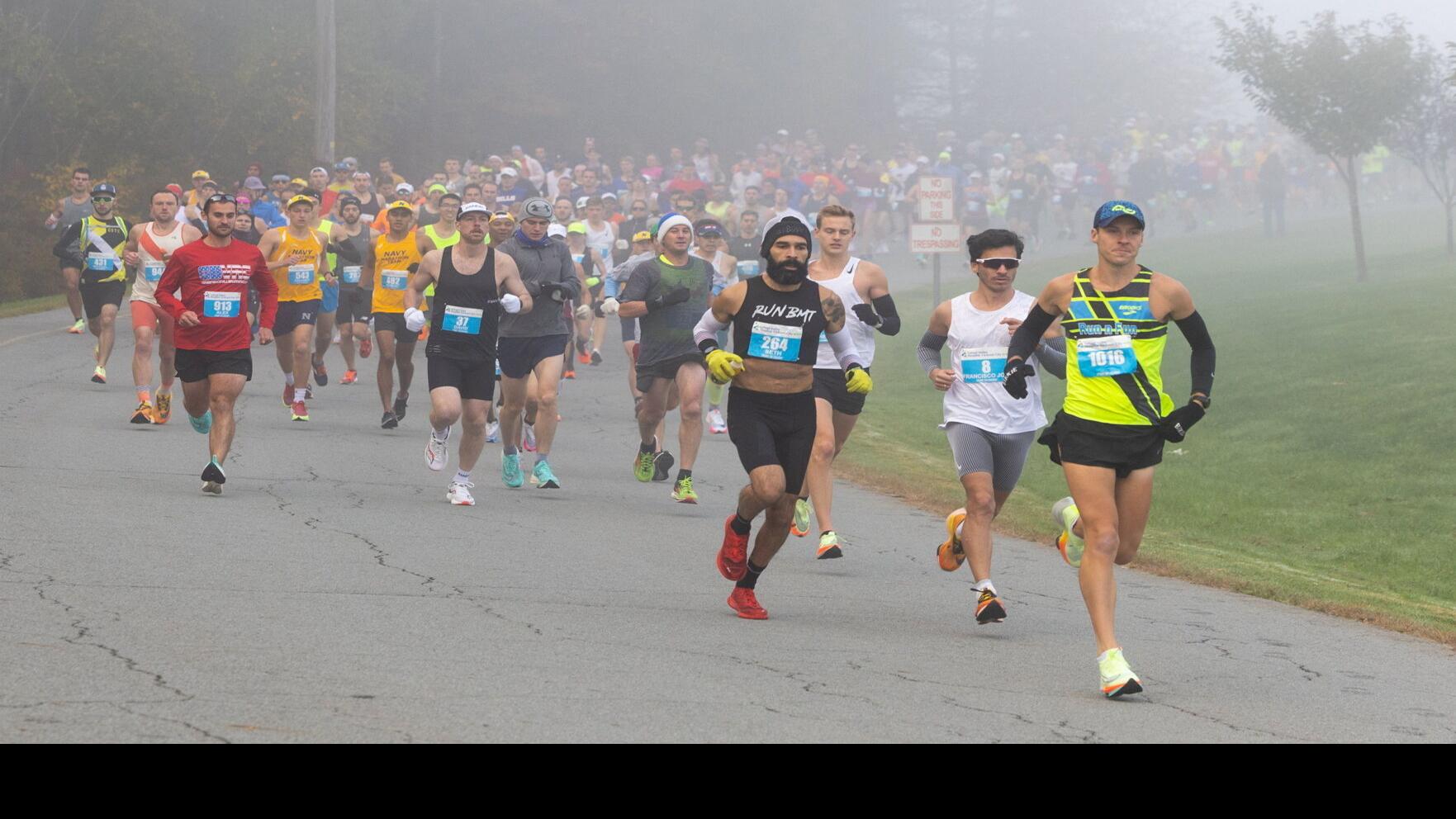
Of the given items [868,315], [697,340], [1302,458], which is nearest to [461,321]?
[868,315]

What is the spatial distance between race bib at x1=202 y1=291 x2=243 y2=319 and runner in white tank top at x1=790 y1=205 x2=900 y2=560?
410cm

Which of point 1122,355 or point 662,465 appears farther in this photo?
point 662,465

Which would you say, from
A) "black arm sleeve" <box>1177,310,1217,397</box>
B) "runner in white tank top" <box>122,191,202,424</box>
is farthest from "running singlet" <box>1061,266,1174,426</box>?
"runner in white tank top" <box>122,191,202,424</box>

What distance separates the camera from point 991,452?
10102mm

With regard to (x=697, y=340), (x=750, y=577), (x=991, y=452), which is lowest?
(x=750, y=577)

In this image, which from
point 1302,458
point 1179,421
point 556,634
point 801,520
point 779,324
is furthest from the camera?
point 1302,458

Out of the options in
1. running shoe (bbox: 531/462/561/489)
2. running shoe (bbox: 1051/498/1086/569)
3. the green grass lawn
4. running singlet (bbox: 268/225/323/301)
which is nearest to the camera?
running shoe (bbox: 1051/498/1086/569)

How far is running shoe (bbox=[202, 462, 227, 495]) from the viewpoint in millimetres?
12938

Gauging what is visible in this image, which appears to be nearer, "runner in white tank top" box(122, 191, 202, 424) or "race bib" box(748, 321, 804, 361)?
"race bib" box(748, 321, 804, 361)

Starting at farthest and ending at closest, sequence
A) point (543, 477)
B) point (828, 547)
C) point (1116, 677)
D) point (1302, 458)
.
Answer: point (1302, 458) → point (543, 477) → point (828, 547) → point (1116, 677)

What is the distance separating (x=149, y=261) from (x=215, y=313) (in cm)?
451

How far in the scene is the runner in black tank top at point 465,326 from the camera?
1337 centimetres

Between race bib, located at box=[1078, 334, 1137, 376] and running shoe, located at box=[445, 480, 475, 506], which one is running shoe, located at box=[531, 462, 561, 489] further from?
race bib, located at box=[1078, 334, 1137, 376]

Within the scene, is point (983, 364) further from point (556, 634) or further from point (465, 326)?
point (465, 326)
